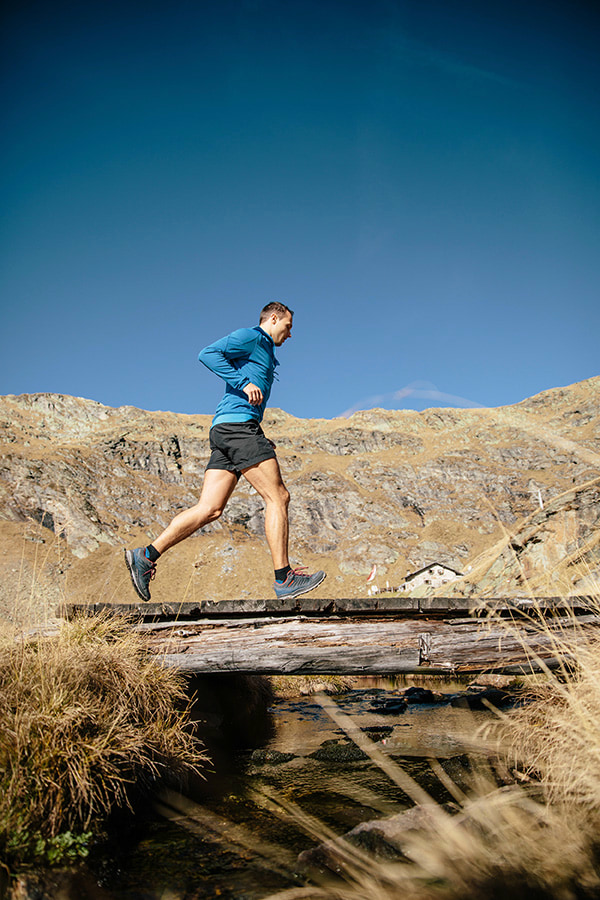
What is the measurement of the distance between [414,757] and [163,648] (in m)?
2.39

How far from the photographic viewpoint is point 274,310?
5383 millimetres

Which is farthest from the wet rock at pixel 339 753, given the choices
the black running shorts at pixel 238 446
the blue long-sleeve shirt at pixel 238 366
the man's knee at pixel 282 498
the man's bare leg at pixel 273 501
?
the blue long-sleeve shirt at pixel 238 366

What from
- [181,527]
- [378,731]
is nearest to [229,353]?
[181,527]

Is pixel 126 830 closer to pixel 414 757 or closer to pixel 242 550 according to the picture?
pixel 414 757

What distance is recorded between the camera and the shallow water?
219cm

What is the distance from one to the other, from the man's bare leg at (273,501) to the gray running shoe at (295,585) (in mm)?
153

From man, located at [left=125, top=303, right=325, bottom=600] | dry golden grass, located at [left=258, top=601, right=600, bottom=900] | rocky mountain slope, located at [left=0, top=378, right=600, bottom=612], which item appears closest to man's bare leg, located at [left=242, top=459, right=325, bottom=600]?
man, located at [left=125, top=303, right=325, bottom=600]

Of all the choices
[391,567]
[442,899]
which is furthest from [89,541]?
[442,899]

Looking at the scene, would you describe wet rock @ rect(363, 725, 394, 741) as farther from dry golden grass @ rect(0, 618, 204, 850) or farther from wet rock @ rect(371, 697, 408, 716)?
dry golden grass @ rect(0, 618, 204, 850)

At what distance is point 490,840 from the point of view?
2.24 m

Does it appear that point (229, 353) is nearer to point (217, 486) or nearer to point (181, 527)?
point (217, 486)

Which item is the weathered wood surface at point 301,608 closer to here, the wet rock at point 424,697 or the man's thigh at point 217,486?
the man's thigh at point 217,486

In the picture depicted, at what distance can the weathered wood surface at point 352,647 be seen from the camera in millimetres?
3805

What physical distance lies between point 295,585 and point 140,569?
148 centimetres
